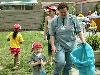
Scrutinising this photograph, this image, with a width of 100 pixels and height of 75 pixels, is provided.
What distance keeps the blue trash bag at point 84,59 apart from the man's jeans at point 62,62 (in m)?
0.18

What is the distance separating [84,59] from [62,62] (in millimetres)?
438

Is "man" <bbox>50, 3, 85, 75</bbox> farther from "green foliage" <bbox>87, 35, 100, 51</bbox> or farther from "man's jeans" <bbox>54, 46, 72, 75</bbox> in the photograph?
"green foliage" <bbox>87, 35, 100, 51</bbox>

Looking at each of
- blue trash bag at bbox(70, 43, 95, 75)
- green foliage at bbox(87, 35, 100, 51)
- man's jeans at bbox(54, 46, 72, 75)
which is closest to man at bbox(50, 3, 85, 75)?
man's jeans at bbox(54, 46, 72, 75)

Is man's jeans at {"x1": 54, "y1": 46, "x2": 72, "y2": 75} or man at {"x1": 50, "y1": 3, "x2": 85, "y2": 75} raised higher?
man at {"x1": 50, "y1": 3, "x2": 85, "y2": 75}

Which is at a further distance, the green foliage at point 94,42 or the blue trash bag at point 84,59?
the green foliage at point 94,42

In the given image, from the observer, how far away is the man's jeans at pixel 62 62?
8141 mm

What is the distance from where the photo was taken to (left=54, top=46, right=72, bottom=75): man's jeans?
26.7 feet

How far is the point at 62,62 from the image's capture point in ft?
26.6

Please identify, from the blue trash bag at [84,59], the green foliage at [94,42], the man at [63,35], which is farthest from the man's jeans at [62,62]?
the green foliage at [94,42]

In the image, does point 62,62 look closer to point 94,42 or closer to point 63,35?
point 63,35

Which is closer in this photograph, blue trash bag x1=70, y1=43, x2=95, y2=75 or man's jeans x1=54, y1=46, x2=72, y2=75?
blue trash bag x1=70, y1=43, x2=95, y2=75

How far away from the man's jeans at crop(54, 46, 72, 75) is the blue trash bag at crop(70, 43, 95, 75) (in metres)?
0.18

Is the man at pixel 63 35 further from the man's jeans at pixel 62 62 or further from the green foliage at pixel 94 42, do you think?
the green foliage at pixel 94 42

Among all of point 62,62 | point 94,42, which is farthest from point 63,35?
point 94,42
